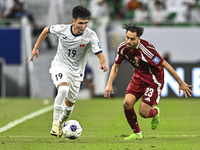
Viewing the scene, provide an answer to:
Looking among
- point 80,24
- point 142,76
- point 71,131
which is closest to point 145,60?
point 142,76

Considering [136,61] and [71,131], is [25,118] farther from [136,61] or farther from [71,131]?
[136,61]

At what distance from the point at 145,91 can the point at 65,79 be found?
1.29 m

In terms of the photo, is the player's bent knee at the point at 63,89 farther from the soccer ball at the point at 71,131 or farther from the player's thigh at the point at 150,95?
the player's thigh at the point at 150,95

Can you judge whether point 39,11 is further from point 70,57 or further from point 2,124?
point 70,57

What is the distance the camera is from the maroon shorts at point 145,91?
6953mm

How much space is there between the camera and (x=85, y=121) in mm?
9875

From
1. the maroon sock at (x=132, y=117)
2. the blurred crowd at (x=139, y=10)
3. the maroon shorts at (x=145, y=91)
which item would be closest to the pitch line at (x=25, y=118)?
the maroon sock at (x=132, y=117)

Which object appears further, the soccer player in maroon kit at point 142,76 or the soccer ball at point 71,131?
the soccer player in maroon kit at point 142,76

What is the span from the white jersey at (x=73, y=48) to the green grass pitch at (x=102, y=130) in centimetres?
116

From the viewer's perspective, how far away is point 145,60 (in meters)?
A: 6.72

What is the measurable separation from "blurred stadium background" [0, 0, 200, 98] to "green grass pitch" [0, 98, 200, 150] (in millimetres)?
3032

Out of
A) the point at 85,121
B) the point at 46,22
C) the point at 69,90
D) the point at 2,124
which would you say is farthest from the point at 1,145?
the point at 46,22

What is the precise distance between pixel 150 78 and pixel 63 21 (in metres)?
11.1

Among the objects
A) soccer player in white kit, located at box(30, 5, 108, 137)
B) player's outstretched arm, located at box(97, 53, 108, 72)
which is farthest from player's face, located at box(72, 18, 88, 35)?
player's outstretched arm, located at box(97, 53, 108, 72)
